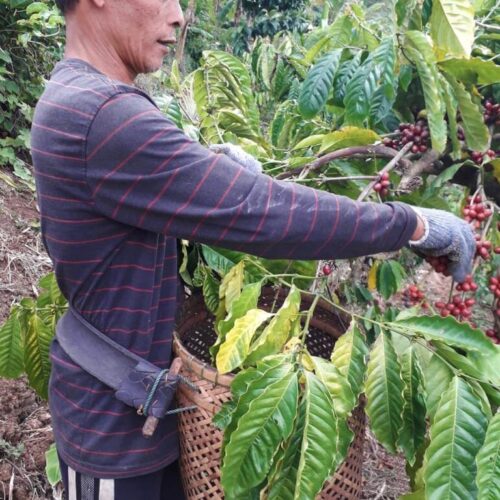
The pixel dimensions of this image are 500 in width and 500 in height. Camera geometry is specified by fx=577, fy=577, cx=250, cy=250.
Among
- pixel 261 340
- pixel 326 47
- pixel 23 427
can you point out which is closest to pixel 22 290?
pixel 23 427

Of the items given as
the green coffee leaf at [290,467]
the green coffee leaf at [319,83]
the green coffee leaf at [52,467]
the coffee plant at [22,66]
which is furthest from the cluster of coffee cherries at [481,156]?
the coffee plant at [22,66]

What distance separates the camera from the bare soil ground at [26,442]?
176 cm

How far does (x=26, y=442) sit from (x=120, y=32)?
1.49 meters

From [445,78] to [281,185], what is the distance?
1.39 feet

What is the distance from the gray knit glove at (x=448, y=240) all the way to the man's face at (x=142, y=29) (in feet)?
1.61

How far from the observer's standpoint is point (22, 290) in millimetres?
2580

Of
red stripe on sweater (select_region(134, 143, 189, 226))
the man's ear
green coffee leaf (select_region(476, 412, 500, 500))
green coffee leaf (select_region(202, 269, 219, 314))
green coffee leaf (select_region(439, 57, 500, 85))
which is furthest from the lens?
green coffee leaf (select_region(202, 269, 219, 314))

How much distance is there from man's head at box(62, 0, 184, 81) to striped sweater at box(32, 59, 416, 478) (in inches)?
1.7

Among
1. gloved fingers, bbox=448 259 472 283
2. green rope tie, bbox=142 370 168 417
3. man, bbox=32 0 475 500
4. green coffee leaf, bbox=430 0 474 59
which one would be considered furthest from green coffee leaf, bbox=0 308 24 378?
green coffee leaf, bbox=430 0 474 59

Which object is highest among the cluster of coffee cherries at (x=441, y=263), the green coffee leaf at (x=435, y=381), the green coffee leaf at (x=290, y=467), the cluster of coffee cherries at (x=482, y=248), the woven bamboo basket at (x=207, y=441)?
the cluster of coffee cherries at (x=482, y=248)

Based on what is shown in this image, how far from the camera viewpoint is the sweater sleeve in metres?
0.78

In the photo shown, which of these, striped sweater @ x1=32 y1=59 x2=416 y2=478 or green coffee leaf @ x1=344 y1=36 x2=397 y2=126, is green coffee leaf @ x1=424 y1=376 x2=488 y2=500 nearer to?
striped sweater @ x1=32 y1=59 x2=416 y2=478

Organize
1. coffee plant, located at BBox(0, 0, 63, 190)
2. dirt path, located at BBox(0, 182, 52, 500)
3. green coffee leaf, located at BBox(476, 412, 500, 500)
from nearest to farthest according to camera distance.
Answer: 1. green coffee leaf, located at BBox(476, 412, 500, 500)
2. dirt path, located at BBox(0, 182, 52, 500)
3. coffee plant, located at BBox(0, 0, 63, 190)

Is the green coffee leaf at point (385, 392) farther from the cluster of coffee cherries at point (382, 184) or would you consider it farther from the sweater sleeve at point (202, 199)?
the cluster of coffee cherries at point (382, 184)
